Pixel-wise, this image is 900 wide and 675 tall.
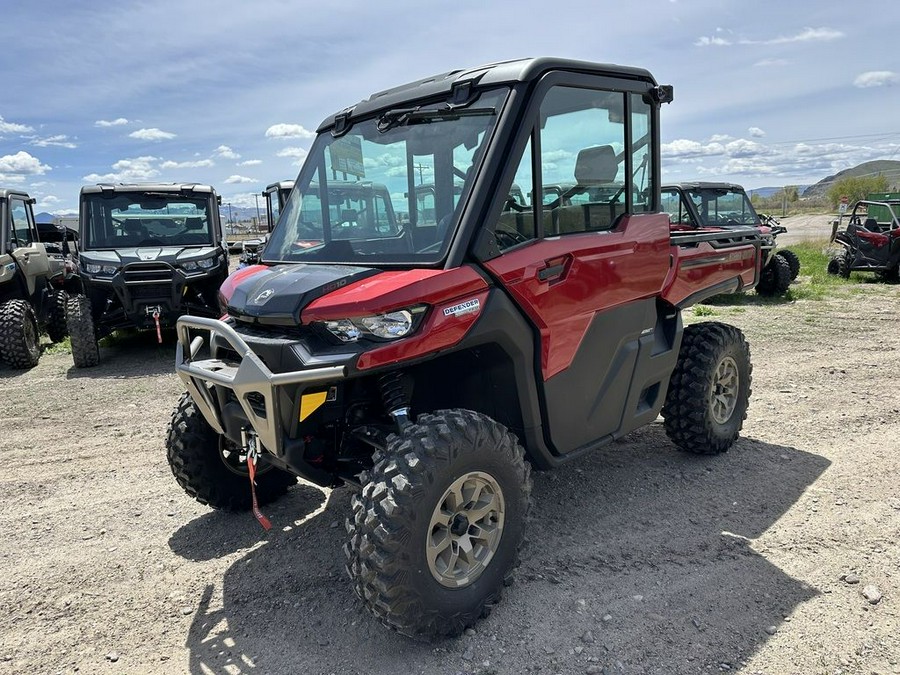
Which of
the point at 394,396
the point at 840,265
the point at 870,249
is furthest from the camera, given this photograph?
the point at 840,265

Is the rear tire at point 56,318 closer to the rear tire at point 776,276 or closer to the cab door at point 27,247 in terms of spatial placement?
the cab door at point 27,247

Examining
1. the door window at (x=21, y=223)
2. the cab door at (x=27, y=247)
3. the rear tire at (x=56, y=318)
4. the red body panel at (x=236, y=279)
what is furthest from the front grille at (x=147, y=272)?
the red body panel at (x=236, y=279)

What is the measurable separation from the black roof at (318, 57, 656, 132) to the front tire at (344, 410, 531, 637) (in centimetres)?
158

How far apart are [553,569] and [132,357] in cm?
783

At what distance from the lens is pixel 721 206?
42.8ft

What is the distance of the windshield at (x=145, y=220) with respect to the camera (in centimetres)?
980

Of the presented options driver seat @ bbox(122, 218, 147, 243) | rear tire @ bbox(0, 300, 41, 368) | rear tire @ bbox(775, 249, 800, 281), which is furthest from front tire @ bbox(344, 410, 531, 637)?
rear tire @ bbox(775, 249, 800, 281)

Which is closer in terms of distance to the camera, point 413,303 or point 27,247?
point 413,303

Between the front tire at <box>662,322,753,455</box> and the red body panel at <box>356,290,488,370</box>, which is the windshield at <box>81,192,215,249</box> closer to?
the front tire at <box>662,322,753,455</box>

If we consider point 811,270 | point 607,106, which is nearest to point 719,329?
point 607,106

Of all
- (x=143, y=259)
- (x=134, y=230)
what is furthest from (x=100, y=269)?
(x=134, y=230)

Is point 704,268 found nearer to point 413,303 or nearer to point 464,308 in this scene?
point 464,308

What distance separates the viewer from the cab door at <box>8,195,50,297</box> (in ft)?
32.5

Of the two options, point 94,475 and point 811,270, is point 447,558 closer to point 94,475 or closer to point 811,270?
point 94,475
